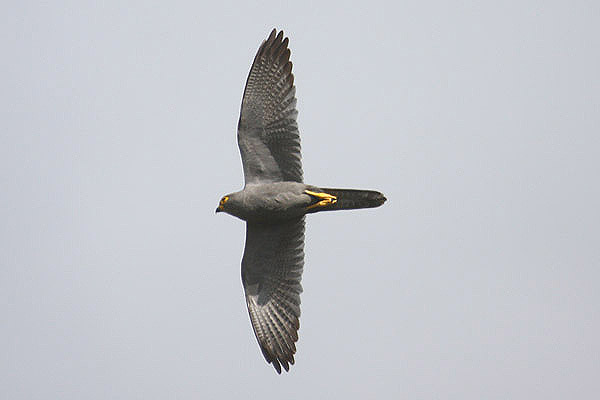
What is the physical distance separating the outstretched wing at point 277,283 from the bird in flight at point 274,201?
0.02m

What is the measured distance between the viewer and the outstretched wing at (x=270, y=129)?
15.8 meters

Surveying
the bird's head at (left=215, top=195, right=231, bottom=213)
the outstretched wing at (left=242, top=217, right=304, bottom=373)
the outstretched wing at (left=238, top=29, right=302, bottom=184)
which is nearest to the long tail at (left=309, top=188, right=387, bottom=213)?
the outstretched wing at (left=238, top=29, right=302, bottom=184)

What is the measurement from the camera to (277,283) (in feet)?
54.5

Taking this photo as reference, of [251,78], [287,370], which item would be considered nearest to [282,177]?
[251,78]

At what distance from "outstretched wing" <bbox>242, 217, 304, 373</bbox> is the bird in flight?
0.02 m

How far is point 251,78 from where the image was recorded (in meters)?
16.2

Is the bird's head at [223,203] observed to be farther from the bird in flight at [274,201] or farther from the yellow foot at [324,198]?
the yellow foot at [324,198]

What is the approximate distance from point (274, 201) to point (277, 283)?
1.76 metres

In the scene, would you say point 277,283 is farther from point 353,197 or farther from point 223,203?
point 353,197

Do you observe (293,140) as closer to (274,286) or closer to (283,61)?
(283,61)

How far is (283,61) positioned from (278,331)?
4.66m

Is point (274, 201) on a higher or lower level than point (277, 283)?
higher

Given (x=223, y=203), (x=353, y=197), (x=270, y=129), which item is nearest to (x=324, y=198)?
(x=353, y=197)

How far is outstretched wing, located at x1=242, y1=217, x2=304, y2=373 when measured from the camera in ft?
53.9
